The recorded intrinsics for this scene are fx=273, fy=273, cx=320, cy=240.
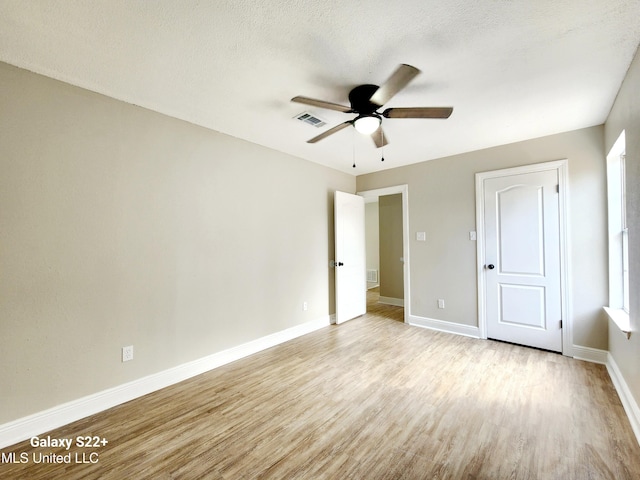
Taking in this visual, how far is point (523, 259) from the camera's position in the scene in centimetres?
328

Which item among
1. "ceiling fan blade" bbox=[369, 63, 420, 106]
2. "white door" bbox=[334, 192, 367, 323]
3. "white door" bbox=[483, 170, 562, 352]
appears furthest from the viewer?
"white door" bbox=[334, 192, 367, 323]

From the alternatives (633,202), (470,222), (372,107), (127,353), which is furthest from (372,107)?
(127,353)

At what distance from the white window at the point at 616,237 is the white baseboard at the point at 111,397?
371 cm

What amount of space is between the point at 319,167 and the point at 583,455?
3.88 metres

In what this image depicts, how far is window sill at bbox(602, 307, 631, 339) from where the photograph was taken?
6.75ft

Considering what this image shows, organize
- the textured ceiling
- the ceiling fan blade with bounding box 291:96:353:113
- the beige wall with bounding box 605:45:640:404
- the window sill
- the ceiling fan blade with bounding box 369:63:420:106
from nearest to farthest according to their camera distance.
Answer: the textured ceiling → the ceiling fan blade with bounding box 369:63:420:106 → the beige wall with bounding box 605:45:640:404 → the ceiling fan blade with bounding box 291:96:353:113 → the window sill

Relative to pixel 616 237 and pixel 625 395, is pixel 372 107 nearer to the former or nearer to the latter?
pixel 616 237

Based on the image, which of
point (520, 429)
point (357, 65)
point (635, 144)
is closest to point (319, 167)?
point (357, 65)

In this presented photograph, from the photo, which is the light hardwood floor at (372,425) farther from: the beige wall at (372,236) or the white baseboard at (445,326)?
the beige wall at (372,236)

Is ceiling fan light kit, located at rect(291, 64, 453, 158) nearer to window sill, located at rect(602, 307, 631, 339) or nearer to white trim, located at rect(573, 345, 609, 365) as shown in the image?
window sill, located at rect(602, 307, 631, 339)

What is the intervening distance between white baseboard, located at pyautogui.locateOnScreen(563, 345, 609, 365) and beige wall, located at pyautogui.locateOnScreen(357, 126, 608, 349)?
2.3 inches

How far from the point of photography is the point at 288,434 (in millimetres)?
1851

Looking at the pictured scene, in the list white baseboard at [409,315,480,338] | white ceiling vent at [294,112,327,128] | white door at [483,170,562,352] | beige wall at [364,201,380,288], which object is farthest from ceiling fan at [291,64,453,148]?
beige wall at [364,201,380,288]

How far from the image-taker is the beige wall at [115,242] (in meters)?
1.84
